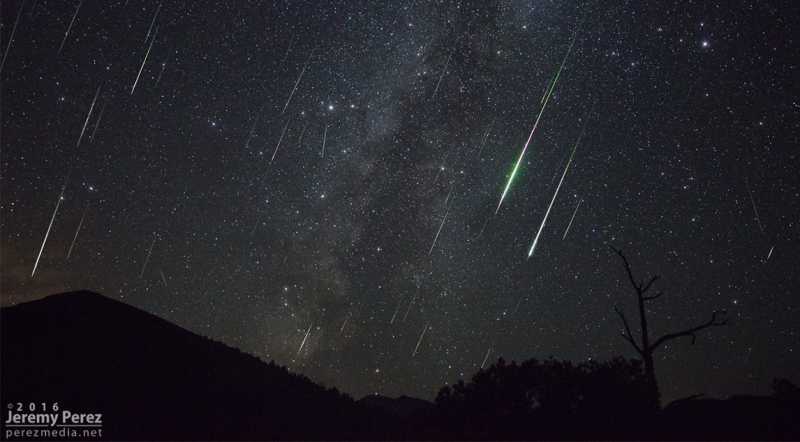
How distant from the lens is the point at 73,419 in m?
10.8

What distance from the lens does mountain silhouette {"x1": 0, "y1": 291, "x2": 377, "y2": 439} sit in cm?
1160

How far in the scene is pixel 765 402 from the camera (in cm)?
1414

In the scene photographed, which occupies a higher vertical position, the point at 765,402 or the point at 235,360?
the point at 765,402

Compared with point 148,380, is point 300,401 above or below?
above

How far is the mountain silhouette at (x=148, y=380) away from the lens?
11.6m

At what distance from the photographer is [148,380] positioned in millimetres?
13656

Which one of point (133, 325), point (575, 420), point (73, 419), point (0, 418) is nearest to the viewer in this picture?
point (0, 418)

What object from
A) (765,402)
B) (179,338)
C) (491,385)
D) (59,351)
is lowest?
(59,351)

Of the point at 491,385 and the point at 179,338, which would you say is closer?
the point at 491,385

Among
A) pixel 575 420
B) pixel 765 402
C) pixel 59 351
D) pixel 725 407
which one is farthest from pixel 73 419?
pixel 765 402

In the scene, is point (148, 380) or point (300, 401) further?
point (300, 401)

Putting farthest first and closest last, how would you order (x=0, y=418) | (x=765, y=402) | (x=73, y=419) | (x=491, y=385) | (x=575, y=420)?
1. (x=765, y=402)
2. (x=491, y=385)
3. (x=575, y=420)
4. (x=73, y=419)
5. (x=0, y=418)

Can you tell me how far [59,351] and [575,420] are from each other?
15.1 m

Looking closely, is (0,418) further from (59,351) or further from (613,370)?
(613,370)
